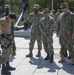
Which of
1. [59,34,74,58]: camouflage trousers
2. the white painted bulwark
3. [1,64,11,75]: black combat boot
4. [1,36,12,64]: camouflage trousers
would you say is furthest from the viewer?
the white painted bulwark

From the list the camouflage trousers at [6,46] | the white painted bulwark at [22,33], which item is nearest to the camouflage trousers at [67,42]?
the camouflage trousers at [6,46]

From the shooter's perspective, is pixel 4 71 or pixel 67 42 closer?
pixel 4 71

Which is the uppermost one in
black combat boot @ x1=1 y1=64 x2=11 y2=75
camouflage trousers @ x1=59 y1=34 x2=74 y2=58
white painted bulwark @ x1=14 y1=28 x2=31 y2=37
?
camouflage trousers @ x1=59 y1=34 x2=74 y2=58

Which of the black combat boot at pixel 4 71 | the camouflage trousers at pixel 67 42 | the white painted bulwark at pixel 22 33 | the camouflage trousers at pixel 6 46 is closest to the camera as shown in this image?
the camouflage trousers at pixel 6 46

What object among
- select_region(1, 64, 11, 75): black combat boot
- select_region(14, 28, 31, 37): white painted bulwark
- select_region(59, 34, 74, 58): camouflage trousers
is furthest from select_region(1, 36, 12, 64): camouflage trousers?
select_region(14, 28, 31, 37): white painted bulwark

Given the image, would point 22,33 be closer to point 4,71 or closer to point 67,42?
point 67,42

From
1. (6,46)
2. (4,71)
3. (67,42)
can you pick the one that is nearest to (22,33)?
(67,42)

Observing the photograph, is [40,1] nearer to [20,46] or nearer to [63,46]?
[20,46]

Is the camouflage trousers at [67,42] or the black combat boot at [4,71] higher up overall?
the camouflage trousers at [67,42]

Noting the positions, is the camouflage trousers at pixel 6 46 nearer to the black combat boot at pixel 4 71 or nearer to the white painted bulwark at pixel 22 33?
the black combat boot at pixel 4 71

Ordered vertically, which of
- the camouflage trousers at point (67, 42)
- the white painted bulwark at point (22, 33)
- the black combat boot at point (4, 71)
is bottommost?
the white painted bulwark at point (22, 33)

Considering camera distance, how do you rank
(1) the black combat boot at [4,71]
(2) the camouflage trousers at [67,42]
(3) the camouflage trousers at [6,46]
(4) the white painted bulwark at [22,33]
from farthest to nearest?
(4) the white painted bulwark at [22,33], (2) the camouflage trousers at [67,42], (1) the black combat boot at [4,71], (3) the camouflage trousers at [6,46]

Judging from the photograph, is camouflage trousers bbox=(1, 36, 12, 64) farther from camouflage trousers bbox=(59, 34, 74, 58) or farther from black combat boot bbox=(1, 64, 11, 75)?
camouflage trousers bbox=(59, 34, 74, 58)

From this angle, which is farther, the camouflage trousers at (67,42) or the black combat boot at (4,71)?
the camouflage trousers at (67,42)
